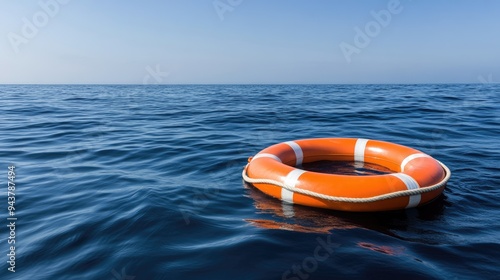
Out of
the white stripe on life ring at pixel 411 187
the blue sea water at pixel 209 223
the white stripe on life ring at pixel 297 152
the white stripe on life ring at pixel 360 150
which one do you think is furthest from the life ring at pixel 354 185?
the white stripe on life ring at pixel 360 150

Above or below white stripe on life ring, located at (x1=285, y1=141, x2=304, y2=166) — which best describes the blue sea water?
below

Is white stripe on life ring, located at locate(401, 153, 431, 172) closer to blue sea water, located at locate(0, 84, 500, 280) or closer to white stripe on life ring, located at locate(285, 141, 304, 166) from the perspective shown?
blue sea water, located at locate(0, 84, 500, 280)

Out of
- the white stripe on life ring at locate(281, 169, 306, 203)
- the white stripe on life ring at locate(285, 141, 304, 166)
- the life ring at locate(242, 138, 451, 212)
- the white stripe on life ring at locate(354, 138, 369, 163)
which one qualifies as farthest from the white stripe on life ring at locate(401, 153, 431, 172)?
the white stripe on life ring at locate(281, 169, 306, 203)

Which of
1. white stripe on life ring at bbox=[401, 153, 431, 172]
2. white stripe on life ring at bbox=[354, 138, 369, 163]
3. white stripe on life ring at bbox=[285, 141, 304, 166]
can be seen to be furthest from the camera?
white stripe on life ring at bbox=[354, 138, 369, 163]

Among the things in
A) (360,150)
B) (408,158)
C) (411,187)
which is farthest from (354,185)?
(360,150)

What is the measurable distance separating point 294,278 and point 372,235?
0.92 m

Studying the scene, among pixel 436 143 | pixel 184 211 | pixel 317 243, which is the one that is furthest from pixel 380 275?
pixel 436 143

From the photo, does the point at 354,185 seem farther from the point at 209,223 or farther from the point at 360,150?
the point at 360,150

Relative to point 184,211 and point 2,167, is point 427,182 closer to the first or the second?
point 184,211

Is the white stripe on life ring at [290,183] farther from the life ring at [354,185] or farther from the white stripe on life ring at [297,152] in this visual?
the white stripe on life ring at [297,152]

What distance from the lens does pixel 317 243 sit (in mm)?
2490

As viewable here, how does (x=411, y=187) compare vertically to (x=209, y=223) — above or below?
above

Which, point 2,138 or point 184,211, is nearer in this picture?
point 184,211

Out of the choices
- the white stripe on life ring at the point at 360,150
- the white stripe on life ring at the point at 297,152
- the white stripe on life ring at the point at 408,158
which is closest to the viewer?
the white stripe on life ring at the point at 408,158
